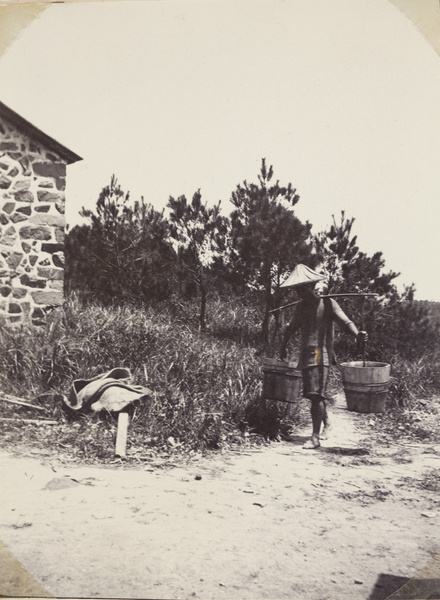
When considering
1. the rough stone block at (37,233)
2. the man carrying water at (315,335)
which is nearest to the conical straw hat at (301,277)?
the man carrying water at (315,335)

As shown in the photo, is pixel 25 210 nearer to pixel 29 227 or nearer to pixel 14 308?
pixel 29 227

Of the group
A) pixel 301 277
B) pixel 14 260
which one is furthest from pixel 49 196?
pixel 301 277

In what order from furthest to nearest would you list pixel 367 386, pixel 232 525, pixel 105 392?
pixel 105 392, pixel 367 386, pixel 232 525

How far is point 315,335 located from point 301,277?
411 millimetres

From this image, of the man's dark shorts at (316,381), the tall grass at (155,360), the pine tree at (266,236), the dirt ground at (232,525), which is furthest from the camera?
the man's dark shorts at (316,381)

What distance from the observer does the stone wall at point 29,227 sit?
258 cm

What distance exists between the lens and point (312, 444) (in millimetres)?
2723

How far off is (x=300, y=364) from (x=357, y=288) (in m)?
0.50

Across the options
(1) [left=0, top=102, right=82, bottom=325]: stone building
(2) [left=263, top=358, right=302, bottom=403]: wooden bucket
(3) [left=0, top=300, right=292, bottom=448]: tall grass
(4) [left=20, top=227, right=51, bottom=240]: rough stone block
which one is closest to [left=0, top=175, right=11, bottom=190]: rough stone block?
(1) [left=0, top=102, right=82, bottom=325]: stone building

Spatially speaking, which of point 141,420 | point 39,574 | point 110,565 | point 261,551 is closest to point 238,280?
point 141,420

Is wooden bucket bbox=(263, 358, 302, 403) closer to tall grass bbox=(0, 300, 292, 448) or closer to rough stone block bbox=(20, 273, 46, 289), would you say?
tall grass bbox=(0, 300, 292, 448)

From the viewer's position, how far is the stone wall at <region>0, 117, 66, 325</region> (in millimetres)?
2584

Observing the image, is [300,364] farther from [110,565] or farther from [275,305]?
[110,565]

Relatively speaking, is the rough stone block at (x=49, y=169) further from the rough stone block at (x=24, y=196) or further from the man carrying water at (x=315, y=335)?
the man carrying water at (x=315, y=335)
